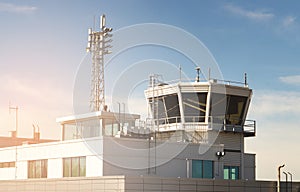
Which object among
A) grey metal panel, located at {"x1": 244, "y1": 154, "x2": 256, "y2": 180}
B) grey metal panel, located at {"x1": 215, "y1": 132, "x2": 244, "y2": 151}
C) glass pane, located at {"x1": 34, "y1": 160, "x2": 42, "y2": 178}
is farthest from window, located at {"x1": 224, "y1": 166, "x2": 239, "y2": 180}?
glass pane, located at {"x1": 34, "y1": 160, "x2": 42, "y2": 178}

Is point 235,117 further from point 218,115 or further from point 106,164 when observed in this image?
point 106,164

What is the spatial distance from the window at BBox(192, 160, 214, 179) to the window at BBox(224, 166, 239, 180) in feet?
15.7

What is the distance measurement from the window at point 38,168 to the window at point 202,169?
11509 millimetres

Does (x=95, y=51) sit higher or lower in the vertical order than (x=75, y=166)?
higher

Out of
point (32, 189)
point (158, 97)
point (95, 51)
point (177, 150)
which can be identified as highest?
point (95, 51)

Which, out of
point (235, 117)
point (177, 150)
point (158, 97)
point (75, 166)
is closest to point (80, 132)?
point (75, 166)

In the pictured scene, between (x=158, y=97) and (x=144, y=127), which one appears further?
(x=158, y=97)

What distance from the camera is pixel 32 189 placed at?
152 ft

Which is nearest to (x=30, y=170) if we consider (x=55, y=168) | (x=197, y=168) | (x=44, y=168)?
(x=44, y=168)

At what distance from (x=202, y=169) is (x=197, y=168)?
1.88ft

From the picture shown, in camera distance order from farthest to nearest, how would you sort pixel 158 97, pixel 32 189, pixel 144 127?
pixel 158 97
pixel 144 127
pixel 32 189

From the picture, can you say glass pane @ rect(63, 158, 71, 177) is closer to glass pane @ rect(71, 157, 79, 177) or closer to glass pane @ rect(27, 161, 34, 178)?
glass pane @ rect(71, 157, 79, 177)

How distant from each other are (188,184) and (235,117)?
702 inches

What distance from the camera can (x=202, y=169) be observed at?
49500mm
